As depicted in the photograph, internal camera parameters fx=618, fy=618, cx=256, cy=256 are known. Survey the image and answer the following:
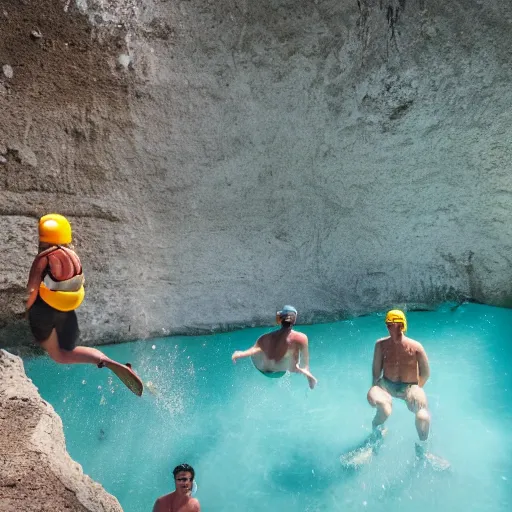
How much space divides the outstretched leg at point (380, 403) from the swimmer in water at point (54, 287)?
153 centimetres

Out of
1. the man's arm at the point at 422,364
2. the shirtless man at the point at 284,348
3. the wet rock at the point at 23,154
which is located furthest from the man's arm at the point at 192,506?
the wet rock at the point at 23,154

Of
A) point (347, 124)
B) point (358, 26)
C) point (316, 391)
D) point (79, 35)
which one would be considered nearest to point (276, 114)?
point (347, 124)

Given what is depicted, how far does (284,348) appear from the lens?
4.22 metres

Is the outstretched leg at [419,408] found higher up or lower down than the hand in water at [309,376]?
lower down

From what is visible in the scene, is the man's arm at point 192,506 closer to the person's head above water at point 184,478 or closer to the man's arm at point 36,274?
the person's head above water at point 184,478

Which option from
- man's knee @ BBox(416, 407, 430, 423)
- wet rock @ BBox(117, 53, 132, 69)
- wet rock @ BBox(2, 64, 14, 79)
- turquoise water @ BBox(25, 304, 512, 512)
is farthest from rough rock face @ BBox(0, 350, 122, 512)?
wet rock @ BBox(117, 53, 132, 69)

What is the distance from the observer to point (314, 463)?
3.94 metres

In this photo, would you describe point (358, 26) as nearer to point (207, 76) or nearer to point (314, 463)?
point (207, 76)

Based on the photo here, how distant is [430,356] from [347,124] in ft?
6.99

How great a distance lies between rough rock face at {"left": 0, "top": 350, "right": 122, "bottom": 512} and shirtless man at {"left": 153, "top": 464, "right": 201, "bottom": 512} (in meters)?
0.30

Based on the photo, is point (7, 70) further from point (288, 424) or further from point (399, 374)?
point (399, 374)

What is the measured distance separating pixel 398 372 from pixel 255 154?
7.45 feet

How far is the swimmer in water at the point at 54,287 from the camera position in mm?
3170

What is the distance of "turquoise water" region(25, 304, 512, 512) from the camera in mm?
3693
